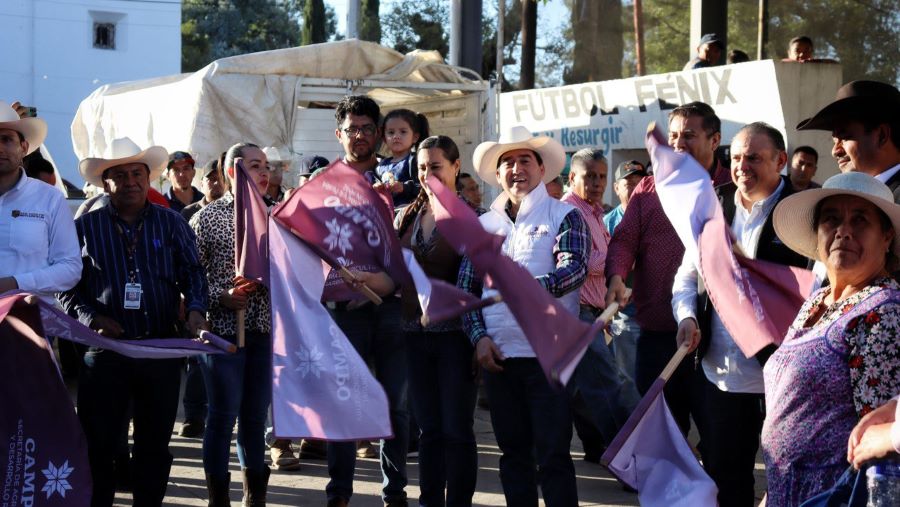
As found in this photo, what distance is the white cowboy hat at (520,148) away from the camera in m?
6.46

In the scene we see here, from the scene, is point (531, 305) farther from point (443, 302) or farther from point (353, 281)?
point (353, 281)

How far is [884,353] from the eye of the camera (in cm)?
405

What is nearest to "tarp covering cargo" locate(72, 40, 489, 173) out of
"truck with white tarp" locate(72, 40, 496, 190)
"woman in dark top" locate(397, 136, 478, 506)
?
"truck with white tarp" locate(72, 40, 496, 190)

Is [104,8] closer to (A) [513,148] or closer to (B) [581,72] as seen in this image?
(B) [581,72]

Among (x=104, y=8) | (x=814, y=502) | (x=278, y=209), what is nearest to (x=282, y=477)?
(x=278, y=209)

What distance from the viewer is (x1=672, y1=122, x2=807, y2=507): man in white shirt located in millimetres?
5715

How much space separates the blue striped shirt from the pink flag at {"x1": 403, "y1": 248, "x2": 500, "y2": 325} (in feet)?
5.28

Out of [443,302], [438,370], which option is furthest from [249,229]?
[443,302]

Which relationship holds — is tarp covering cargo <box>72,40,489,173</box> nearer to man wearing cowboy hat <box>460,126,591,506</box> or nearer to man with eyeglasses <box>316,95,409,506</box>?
man with eyeglasses <box>316,95,409,506</box>

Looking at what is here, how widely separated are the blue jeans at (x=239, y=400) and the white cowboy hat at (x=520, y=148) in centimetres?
158

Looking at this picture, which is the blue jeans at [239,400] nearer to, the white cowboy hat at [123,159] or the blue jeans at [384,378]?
Answer: the blue jeans at [384,378]

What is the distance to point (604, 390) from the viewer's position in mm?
8445

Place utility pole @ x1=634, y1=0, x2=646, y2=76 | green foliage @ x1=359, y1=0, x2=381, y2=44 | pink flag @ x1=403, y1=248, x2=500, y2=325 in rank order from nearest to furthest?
pink flag @ x1=403, y1=248, x2=500, y2=325 → utility pole @ x1=634, y1=0, x2=646, y2=76 → green foliage @ x1=359, y1=0, x2=381, y2=44

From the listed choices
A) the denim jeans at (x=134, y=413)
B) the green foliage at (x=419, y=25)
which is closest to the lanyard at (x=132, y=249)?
the denim jeans at (x=134, y=413)
